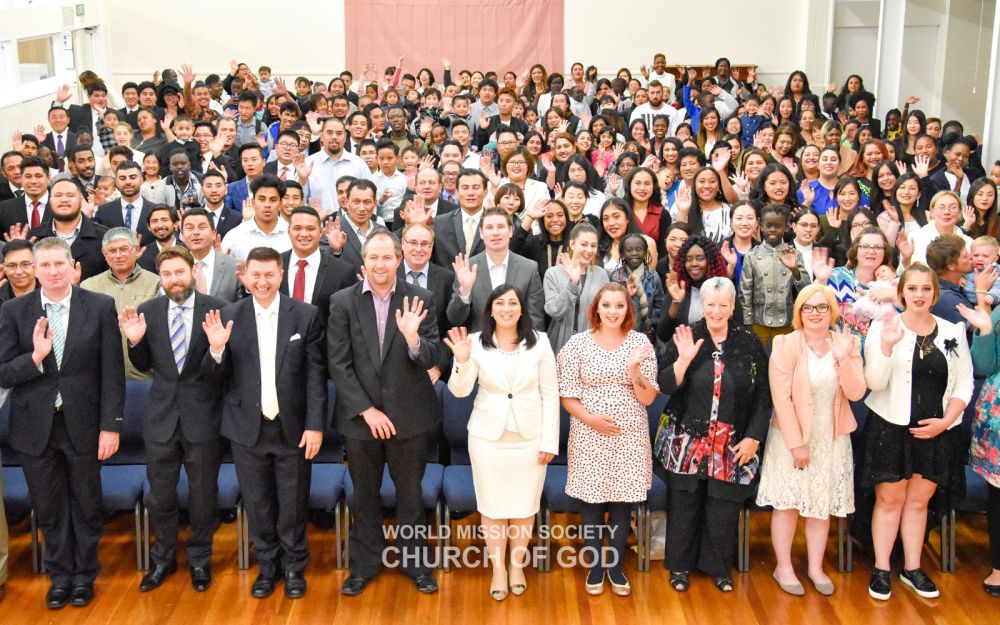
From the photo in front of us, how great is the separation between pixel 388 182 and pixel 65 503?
376 centimetres

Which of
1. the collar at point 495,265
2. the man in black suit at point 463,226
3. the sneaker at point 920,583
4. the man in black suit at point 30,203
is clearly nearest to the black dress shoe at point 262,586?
the collar at point 495,265

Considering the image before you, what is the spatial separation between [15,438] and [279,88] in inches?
282

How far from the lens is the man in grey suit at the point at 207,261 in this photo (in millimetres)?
5484

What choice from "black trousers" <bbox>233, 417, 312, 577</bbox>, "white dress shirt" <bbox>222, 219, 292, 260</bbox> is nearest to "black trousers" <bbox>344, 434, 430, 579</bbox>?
"black trousers" <bbox>233, 417, 312, 577</bbox>

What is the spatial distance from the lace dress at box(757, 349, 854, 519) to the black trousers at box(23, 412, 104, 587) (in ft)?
10.1

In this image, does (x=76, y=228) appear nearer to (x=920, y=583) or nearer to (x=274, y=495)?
(x=274, y=495)

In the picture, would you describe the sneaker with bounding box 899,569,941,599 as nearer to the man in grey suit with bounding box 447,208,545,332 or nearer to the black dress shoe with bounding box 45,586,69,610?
the man in grey suit with bounding box 447,208,545,332

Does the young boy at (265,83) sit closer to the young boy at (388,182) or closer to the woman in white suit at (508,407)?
the young boy at (388,182)

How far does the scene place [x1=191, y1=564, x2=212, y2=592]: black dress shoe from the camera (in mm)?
4672

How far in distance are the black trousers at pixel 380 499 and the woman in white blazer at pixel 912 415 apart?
2075 mm

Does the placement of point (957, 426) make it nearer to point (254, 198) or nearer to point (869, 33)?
point (254, 198)

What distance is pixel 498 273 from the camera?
214 inches

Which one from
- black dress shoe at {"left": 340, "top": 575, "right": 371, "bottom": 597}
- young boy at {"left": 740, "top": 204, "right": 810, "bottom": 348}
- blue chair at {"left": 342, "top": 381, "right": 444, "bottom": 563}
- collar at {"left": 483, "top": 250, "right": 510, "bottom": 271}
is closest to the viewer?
black dress shoe at {"left": 340, "top": 575, "right": 371, "bottom": 597}

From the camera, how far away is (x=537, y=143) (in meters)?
8.52
